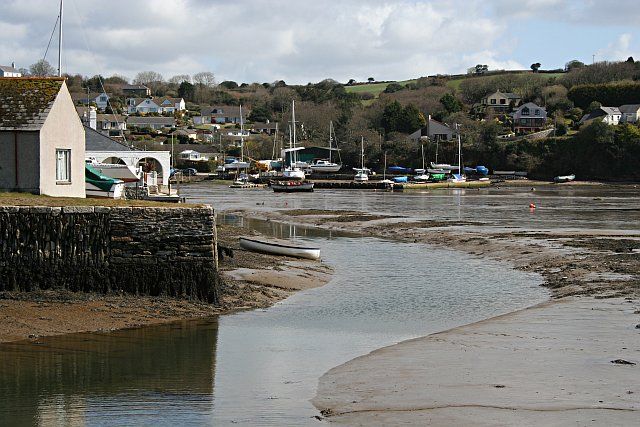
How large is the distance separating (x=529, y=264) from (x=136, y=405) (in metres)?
20.9

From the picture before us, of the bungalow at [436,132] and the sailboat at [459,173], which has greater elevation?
the bungalow at [436,132]

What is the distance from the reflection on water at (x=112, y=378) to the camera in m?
13.8

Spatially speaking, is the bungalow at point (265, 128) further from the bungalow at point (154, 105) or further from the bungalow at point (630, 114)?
the bungalow at point (630, 114)

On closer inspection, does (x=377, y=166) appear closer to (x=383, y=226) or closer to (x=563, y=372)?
(x=383, y=226)

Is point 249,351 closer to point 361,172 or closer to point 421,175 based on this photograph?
point 361,172

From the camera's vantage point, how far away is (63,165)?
28.2 m

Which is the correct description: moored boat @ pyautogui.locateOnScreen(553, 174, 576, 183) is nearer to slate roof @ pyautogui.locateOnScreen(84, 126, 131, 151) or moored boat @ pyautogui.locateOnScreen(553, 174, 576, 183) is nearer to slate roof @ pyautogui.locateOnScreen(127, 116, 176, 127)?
slate roof @ pyautogui.locateOnScreen(84, 126, 131, 151)

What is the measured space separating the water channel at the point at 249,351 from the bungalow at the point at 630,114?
111399mm

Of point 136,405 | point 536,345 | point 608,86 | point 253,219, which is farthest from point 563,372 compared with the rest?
point 608,86

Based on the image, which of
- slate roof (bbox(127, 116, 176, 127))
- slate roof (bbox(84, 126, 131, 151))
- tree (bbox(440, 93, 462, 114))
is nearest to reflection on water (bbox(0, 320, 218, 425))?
slate roof (bbox(84, 126, 131, 151))

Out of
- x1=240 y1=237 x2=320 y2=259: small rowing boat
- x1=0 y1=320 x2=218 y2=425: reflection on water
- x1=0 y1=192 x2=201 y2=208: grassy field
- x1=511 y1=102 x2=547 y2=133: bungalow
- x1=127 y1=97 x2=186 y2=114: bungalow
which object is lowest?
x1=0 y1=320 x2=218 y2=425: reflection on water

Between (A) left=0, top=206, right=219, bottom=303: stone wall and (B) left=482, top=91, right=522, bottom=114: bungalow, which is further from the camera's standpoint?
(B) left=482, top=91, right=522, bottom=114: bungalow

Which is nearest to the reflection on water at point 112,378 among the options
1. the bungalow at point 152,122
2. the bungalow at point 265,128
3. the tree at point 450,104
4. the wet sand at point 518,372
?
the wet sand at point 518,372

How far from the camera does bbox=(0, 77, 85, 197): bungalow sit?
85.5ft
